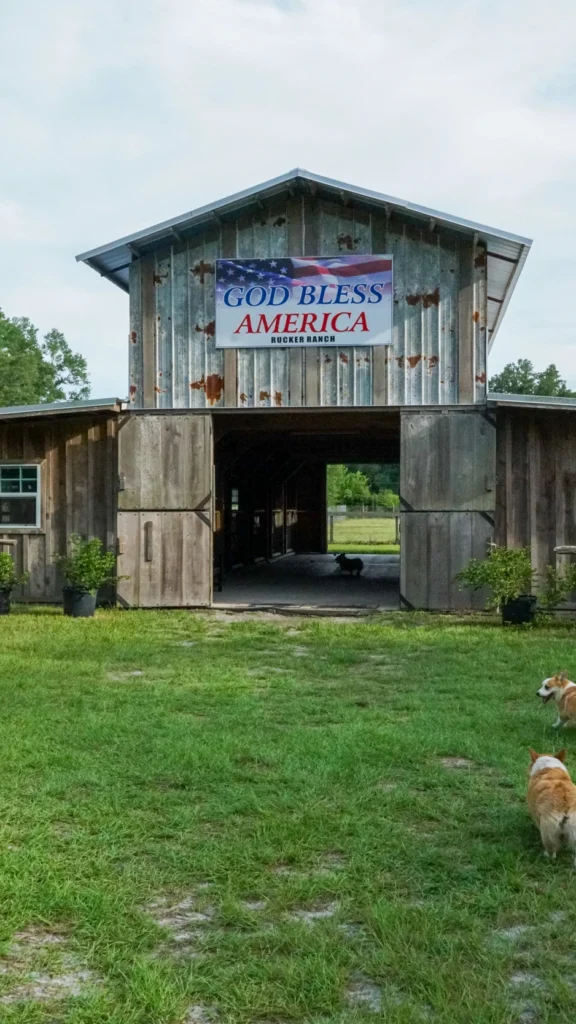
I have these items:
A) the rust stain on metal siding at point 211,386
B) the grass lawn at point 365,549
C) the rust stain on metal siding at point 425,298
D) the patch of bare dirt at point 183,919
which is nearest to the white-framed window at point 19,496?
the rust stain on metal siding at point 211,386

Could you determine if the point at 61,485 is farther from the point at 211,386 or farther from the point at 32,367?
the point at 32,367

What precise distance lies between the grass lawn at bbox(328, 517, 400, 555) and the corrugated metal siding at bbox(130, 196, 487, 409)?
51.6 feet

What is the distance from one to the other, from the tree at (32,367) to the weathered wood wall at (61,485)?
38.2 m

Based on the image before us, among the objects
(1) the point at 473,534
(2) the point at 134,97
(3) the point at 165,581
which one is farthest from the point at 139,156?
(1) the point at 473,534

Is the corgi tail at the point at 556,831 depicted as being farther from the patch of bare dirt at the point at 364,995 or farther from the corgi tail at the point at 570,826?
the patch of bare dirt at the point at 364,995

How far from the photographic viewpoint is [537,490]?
458 inches

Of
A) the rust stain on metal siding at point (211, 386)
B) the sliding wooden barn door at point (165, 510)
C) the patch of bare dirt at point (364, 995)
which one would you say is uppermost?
the rust stain on metal siding at point (211, 386)

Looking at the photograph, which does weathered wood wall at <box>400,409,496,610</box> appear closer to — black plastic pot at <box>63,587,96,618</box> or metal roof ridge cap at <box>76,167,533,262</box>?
metal roof ridge cap at <box>76,167,533,262</box>

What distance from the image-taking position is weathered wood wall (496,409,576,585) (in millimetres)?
11570

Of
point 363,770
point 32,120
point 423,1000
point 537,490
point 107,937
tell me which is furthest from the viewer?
point 537,490

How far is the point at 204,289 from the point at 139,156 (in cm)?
187

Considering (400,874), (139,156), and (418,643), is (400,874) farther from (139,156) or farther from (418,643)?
(139,156)

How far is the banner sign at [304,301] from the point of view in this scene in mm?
11727

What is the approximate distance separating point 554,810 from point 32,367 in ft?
182
